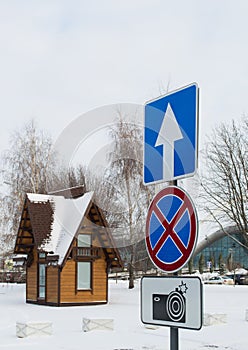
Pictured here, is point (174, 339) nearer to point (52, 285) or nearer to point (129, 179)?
point (52, 285)

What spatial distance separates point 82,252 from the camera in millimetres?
27859

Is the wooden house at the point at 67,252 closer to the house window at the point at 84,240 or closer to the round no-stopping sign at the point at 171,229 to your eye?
the house window at the point at 84,240

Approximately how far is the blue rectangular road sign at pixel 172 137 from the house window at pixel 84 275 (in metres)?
23.2

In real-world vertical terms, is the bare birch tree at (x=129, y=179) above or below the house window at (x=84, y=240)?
above

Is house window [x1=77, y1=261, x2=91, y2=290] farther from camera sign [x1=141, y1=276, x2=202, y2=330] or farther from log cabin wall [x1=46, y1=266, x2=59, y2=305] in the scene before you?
camera sign [x1=141, y1=276, x2=202, y2=330]

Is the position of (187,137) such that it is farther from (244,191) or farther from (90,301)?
(244,191)

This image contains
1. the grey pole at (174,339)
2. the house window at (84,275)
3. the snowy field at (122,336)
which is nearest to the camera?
the grey pole at (174,339)

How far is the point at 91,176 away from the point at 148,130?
43253mm

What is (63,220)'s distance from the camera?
29.9 meters

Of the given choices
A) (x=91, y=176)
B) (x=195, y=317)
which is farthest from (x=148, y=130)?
(x=91, y=176)

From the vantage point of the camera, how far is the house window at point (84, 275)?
1086 inches

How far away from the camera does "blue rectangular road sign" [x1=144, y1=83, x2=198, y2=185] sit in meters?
4.59

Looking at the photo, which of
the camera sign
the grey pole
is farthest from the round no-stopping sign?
the grey pole

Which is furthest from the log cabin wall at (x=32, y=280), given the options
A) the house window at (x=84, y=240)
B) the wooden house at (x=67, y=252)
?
the house window at (x=84, y=240)
